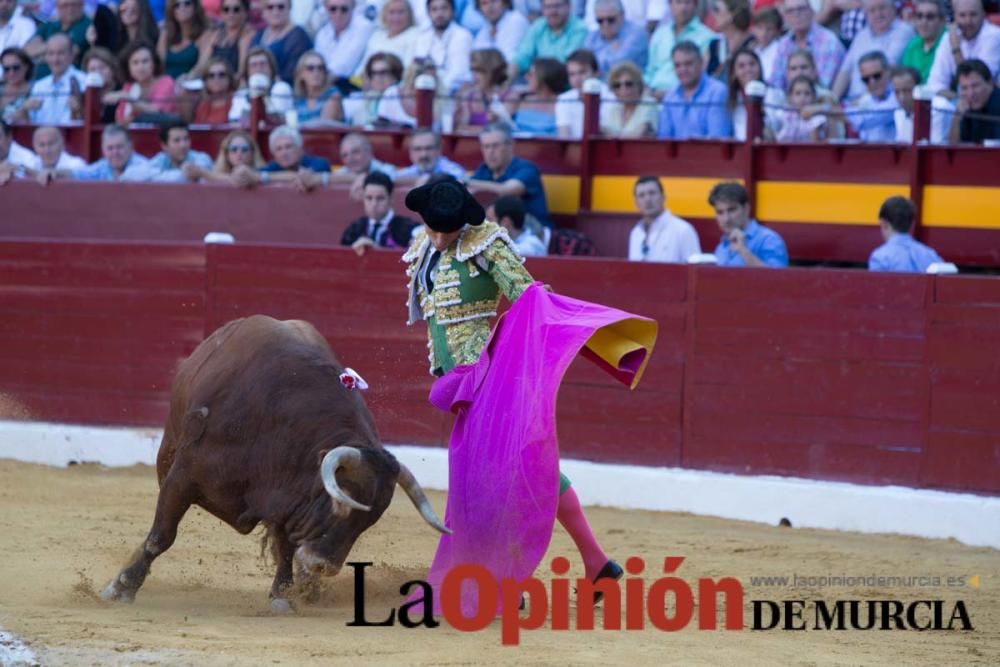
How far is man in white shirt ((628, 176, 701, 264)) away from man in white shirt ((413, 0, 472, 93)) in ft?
5.01

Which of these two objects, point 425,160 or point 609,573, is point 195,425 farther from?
point 425,160

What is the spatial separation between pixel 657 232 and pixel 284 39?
9.35 feet

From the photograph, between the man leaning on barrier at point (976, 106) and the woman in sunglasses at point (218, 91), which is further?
the woman in sunglasses at point (218, 91)

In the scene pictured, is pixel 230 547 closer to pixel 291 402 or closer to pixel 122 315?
pixel 291 402

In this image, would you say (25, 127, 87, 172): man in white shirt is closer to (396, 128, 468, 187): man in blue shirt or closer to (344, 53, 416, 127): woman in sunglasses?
(344, 53, 416, 127): woman in sunglasses

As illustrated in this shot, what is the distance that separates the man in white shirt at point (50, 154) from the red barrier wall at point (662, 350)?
3.75 ft

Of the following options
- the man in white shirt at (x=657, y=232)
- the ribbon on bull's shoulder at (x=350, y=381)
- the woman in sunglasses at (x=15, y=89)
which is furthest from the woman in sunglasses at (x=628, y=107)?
the ribbon on bull's shoulder at (x=350, y=381)

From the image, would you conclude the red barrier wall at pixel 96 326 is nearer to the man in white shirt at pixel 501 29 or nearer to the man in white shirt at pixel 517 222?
the man in white shirt at pixel 517 222

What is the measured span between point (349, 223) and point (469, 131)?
0.75 metres

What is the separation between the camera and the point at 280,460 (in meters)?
4.86

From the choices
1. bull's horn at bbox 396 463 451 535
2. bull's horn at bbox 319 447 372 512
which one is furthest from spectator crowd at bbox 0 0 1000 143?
bull's horn at bbox 319 447 372 512

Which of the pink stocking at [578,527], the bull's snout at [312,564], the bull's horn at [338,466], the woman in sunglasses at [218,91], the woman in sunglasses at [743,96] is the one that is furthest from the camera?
the woman in sunglasses at [218,91]

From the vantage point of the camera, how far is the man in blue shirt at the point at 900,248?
282 inches

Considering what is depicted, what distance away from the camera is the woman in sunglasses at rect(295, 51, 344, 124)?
9.02 meters
